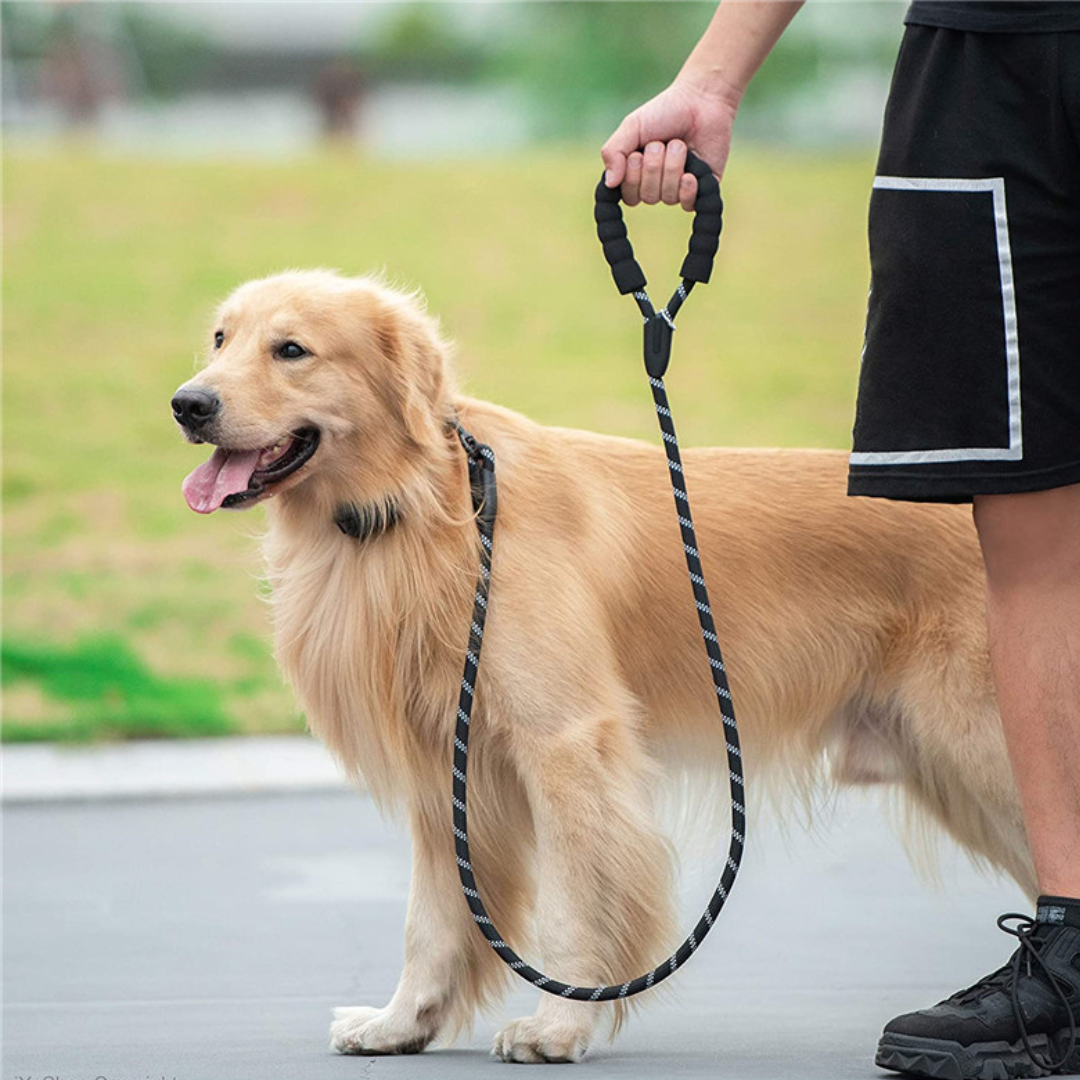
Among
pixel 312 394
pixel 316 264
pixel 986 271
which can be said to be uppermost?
pixel 316 264

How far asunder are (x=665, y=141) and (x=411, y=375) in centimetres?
59

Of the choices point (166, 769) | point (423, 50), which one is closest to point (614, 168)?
point (166, 769)

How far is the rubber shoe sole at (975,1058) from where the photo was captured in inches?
88.4

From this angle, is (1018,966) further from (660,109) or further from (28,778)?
(28,778)

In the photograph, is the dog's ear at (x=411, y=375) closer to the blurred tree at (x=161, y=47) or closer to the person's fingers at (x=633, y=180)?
the person's fingers at (x=633, y=180)

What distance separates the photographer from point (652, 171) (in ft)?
8.21

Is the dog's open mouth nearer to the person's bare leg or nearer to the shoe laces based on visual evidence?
the person's bare leg

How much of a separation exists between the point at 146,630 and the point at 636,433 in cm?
405

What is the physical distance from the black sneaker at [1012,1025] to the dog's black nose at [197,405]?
137cm

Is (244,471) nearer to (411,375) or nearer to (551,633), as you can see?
(411,375)

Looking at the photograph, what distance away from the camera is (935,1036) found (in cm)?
229

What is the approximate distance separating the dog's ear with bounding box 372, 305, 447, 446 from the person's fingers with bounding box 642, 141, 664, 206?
20.1 inches

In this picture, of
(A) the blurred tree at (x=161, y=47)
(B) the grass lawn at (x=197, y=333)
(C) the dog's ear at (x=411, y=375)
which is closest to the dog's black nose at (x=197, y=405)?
(C) the dog's ear at (x=411, y=375)

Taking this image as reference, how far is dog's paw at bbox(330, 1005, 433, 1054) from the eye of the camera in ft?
8.86
